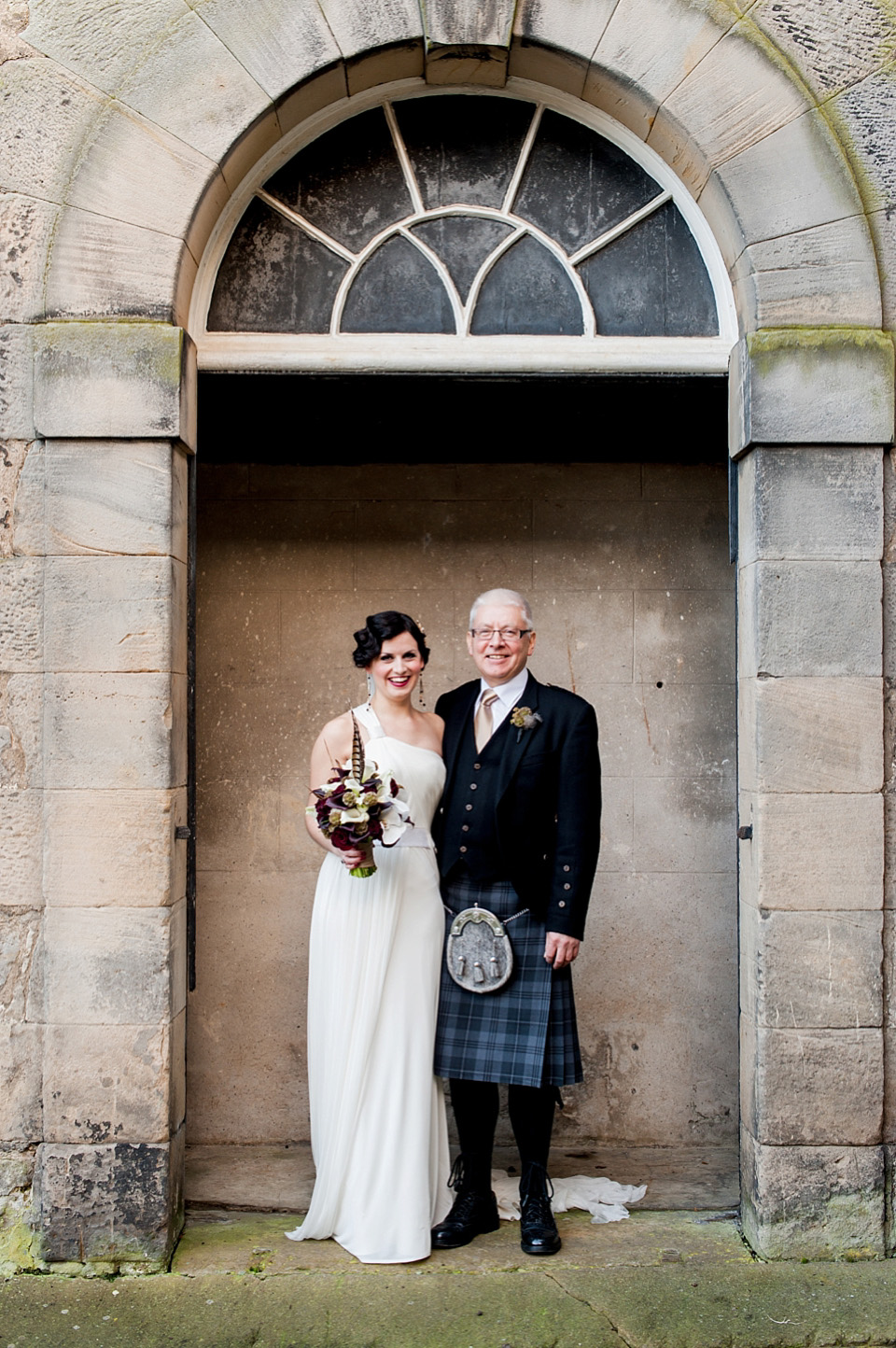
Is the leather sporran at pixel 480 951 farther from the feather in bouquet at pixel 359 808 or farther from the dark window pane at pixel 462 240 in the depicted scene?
the dark window pane at pixel 462 240

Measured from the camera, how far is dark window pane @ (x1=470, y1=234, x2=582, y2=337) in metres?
3.92

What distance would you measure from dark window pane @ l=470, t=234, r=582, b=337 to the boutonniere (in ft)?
4.33

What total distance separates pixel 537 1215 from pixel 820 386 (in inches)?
112

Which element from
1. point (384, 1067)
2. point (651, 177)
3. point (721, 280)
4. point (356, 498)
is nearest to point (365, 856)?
point (384, 1067)

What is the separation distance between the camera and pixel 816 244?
12.0ft

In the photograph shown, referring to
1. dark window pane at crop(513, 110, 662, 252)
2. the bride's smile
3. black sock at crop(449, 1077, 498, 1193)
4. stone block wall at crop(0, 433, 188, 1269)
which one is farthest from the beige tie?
dark window pane at crop(513, 110, 662, 252)

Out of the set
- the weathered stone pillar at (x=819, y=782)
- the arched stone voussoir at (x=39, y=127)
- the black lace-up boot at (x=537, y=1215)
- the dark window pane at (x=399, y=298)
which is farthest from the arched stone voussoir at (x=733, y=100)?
the black lace-up boot at (x=537, y=1215)

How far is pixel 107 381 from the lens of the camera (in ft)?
11.8

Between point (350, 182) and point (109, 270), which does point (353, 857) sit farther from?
point (350, 182)

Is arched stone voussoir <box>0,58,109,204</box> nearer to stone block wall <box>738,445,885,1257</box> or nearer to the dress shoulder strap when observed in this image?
the dress shoulder strap

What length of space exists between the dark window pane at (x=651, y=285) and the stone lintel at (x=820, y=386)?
0.37m

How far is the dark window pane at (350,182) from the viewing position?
3.95 m

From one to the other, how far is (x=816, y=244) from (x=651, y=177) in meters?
0.68

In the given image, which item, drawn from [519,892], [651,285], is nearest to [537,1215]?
[519,892]
